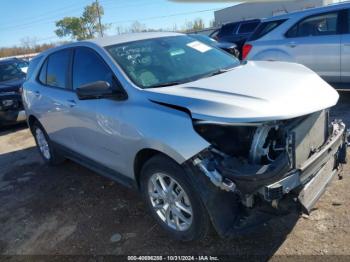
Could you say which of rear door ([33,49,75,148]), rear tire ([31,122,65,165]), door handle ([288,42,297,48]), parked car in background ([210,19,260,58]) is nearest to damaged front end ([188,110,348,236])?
rear door ([33,49,75,148])

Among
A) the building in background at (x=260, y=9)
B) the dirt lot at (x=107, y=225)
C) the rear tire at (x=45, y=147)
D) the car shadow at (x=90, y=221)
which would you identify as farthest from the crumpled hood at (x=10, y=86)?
the building in background at (x=260, y=9)

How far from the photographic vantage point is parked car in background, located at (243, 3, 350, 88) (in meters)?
6.91

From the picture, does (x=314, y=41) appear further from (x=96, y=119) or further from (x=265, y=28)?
(x=96, y=119)

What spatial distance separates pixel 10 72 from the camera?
1038 cm

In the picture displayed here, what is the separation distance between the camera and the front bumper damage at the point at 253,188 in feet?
8.93

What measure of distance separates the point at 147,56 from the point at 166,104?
1041mm

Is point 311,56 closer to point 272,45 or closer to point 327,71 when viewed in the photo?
point 327,71

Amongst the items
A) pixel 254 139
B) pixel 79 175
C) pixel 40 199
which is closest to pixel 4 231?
pixel 40 199

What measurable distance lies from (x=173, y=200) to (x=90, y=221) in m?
1.21

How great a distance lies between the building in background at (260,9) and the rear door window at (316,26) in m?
34.1

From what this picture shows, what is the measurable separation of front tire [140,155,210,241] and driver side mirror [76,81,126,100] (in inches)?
29.4

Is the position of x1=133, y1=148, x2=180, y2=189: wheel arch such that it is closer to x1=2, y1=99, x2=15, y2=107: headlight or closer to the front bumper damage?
the front bumper damage

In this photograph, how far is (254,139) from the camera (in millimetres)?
2900

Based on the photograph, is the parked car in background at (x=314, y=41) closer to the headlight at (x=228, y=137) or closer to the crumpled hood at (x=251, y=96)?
the crumpled hood at (x=251, y=96)
